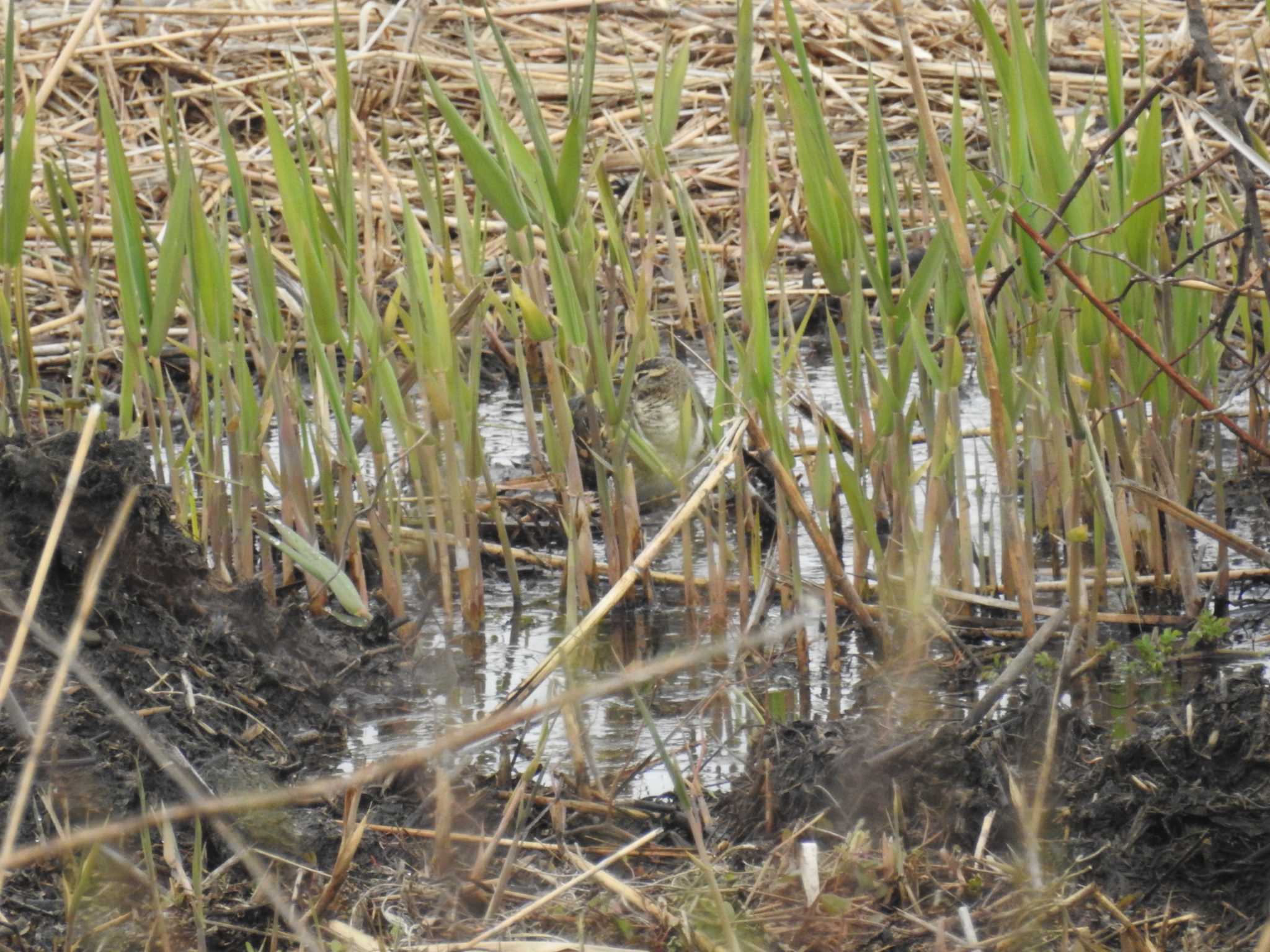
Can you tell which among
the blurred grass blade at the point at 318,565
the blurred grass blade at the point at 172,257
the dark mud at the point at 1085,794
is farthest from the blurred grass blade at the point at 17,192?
the dark mud at the point at 1085,794

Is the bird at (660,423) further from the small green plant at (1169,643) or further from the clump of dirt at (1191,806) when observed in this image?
the clump of dirt at (1191,806)

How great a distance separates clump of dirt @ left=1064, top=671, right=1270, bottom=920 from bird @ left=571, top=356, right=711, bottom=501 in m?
1.74

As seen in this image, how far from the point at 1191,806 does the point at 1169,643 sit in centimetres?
100

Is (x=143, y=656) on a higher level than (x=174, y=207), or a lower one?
lower

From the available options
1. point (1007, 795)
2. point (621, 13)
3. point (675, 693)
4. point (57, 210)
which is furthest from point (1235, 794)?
point (621, 13)

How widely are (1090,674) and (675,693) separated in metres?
0.79

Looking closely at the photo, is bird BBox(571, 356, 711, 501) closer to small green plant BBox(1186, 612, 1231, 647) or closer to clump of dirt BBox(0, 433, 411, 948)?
clump of dirt BBox(0, 433, 411, 948)

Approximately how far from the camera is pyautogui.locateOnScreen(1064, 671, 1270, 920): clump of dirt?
1991 mm

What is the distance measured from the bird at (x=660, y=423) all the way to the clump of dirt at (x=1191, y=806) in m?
1.74

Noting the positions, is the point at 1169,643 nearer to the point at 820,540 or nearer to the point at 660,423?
the point at 820,540

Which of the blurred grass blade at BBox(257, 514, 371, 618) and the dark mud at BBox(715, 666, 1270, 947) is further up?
the blurred grass blade at BBox(257, 514, 371, 618)

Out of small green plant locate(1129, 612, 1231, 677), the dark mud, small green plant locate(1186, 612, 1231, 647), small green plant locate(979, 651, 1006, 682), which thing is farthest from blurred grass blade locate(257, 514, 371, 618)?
small green plant locate(1186, 612, 1231, 647)

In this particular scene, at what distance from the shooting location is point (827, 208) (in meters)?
2.85

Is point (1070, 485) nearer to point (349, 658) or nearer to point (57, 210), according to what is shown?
point (349, 658)
